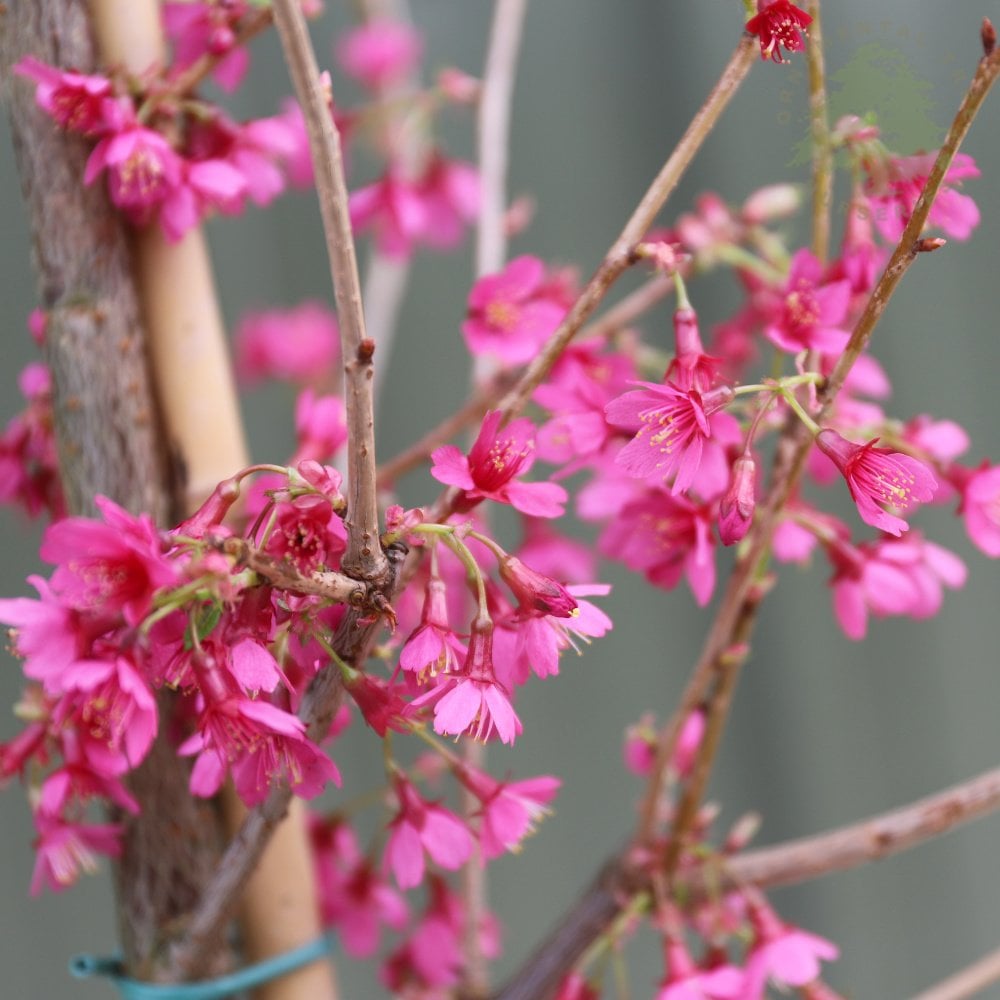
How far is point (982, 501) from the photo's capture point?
57 centimetres

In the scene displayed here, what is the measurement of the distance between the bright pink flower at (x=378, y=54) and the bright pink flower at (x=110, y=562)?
0.86 metres

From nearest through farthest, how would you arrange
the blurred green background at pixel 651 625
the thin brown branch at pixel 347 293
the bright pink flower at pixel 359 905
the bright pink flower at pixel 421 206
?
the thin brown branch at pixel 347 293 < the bright pink flower at pixel 359 905 < the bright pink flower at pixel 421 206 < the blurred green background at pixel 651 625

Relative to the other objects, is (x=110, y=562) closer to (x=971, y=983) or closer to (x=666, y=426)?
(x=666, y=426)

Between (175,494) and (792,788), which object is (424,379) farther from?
(175,494)

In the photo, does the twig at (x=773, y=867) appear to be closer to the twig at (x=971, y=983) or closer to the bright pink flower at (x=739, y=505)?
the twig at (x=971, y=983)

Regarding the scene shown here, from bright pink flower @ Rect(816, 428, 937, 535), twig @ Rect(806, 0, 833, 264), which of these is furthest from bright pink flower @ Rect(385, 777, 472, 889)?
twig @ Rect(806, 0, 833, 264)

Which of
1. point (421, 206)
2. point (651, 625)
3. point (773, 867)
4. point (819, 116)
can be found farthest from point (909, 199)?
point (651, 625)

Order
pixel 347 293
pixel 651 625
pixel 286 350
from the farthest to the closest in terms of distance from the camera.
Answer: pixel 651 625 → pixel 286 350 → pixel 347 293

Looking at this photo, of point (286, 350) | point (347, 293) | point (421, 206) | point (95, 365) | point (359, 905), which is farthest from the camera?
point (286, 350)

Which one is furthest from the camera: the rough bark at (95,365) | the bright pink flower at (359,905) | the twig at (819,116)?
the bright pink flower at (359,905)

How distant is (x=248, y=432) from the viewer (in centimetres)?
157

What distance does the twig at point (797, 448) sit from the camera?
0.40m

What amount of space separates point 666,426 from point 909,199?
15cm

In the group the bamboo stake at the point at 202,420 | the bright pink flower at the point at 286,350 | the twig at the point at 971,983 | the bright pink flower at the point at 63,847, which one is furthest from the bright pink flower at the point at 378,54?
the twig at the point at 971,983
